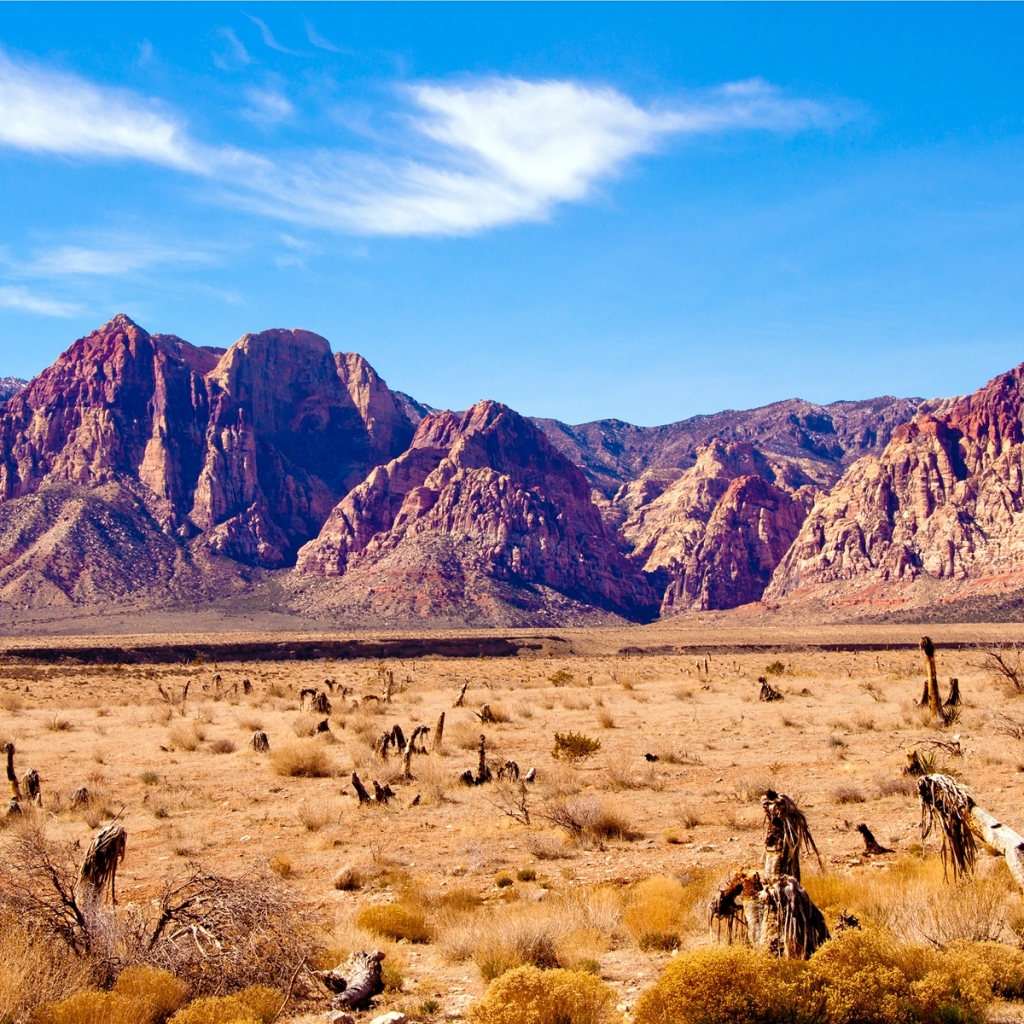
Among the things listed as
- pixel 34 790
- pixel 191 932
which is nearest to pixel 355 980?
pixel 191 932

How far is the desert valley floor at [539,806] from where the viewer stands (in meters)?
9.38

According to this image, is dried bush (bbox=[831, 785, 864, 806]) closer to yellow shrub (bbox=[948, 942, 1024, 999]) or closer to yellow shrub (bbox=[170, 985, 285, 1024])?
yellow shrub (bbox=[948, 942, 1024, 999])

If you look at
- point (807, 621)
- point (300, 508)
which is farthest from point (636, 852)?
point (300, 508)

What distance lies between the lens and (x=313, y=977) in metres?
8.45

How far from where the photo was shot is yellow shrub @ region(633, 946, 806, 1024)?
640 cm

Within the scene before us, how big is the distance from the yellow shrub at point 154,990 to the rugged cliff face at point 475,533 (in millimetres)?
131999

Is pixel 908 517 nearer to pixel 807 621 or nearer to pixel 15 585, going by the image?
pixel 807 621

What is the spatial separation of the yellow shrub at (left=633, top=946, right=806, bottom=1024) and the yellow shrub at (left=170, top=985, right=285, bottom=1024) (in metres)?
2.93

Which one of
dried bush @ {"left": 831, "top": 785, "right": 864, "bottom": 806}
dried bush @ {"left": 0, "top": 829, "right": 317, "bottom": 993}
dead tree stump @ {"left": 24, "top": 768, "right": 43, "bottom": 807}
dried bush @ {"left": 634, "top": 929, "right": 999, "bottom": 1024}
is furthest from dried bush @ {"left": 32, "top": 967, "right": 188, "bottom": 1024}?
dried bush @ {"left": 831, "top": 785, "right": 864, "bottom": 806}

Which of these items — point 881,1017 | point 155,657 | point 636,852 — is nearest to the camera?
point 881,1017

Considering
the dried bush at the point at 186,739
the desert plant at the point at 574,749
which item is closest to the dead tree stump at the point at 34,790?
the dried bush at the point at 186,739

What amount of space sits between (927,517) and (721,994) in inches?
6473

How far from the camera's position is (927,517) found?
6176 inches

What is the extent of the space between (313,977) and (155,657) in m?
70.2
